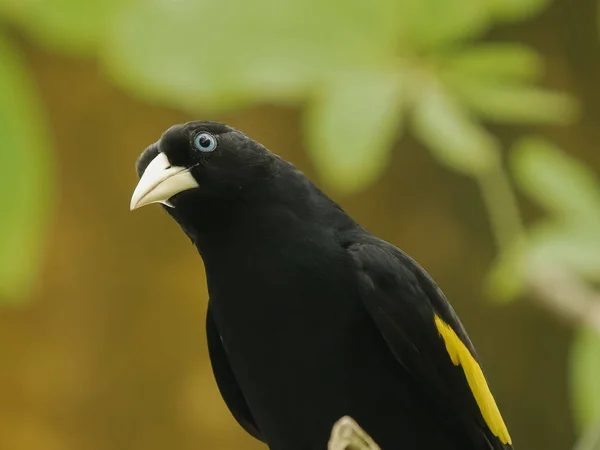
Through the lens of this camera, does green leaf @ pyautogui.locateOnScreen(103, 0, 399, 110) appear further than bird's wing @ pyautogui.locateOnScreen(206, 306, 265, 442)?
Yes

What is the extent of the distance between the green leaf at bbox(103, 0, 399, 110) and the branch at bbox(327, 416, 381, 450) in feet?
2.09

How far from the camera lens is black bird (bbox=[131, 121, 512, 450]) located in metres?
0.73

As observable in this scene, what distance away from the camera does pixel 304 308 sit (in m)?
0.72

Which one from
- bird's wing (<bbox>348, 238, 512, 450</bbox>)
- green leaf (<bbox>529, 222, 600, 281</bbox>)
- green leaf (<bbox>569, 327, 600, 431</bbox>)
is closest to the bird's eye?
bird's wing (<bbox>348, 238, 512, 450</bbox>)

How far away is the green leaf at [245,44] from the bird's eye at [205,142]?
0.48m

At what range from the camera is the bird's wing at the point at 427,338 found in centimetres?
75

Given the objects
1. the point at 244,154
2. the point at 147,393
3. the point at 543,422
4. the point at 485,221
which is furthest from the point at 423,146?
the point at 244,154

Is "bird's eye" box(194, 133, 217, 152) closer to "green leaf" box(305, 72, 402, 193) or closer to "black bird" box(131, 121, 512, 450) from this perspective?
"black bird" box(131, 121, 512, 450)

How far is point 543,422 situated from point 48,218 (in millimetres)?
1344

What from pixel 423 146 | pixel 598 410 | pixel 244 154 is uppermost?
pixel 423 146

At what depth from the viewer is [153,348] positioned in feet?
7.00

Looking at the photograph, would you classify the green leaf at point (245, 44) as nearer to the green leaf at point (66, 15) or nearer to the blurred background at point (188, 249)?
the green leaf at point (66, 15)

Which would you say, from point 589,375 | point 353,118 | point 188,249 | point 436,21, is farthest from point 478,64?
point 188,249

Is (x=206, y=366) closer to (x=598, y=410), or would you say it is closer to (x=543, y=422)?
(x=543, y=422)
